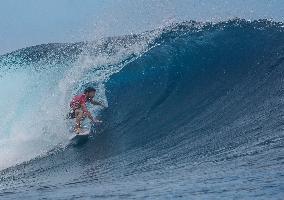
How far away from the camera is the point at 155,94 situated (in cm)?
1141

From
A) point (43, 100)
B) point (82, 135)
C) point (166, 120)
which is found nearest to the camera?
point (82, 135)

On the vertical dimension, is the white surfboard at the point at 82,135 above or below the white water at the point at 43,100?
below

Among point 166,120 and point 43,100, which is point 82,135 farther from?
point 43,100

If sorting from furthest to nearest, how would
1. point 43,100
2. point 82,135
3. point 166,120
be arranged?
point 43,100, point 166,120, point 82,135

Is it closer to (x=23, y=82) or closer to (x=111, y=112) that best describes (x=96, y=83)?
(x=111, y=112)

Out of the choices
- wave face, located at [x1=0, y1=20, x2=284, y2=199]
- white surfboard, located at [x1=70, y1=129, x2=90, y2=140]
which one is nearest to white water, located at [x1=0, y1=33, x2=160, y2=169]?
wave face, located at [x1=0, y1=20, x2=284, y2=199]

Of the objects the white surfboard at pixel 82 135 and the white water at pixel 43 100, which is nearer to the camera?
the white surfboard at pixel 82 135

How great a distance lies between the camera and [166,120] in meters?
9.33

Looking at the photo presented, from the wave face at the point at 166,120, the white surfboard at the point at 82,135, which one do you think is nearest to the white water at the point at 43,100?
the wave face at the point at 166,120

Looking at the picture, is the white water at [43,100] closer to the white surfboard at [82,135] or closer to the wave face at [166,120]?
the wave face at [166,120]

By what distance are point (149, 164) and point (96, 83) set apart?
25.7 feet

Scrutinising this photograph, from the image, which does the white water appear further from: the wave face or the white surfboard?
the white surfboard

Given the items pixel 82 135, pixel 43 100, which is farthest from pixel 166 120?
pixel 43 100

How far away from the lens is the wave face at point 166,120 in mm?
4457
